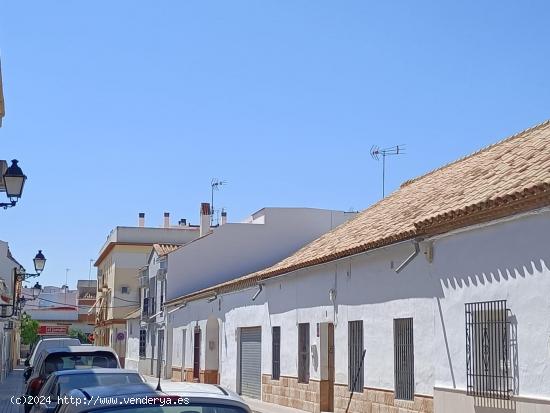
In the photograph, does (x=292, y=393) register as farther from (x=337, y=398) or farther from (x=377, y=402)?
(x=377, y=402)

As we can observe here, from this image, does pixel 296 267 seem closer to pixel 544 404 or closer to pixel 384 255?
pixel 384 255

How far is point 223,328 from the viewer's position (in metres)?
28.4

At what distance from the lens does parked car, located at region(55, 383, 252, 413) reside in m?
5.46

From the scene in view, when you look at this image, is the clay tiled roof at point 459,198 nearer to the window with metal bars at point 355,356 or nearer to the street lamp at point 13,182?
the window with metal bars at point 355,356

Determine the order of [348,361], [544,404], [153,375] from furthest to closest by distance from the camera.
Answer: [153,375]
[348,361]
[544,404]

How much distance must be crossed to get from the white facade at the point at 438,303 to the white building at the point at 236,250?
448 inches

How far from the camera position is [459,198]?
13992 millimetres

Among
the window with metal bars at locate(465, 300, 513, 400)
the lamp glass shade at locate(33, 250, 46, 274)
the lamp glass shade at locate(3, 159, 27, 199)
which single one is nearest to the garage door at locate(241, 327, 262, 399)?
the lamp glass shade at locate(33, 250, 46, 274)

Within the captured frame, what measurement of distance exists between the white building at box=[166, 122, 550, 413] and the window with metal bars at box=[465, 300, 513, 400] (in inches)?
0.8

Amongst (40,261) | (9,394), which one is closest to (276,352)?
(40,261)

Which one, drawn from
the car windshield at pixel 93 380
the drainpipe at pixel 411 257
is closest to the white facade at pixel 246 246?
the drainpipe at pixel 411 257

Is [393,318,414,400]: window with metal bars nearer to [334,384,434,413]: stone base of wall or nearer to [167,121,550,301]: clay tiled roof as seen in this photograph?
[334,384,434,413]: stone base of wall

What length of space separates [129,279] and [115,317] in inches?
108

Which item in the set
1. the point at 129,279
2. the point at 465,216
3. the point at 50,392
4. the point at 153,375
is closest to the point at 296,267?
the point at 465,216
